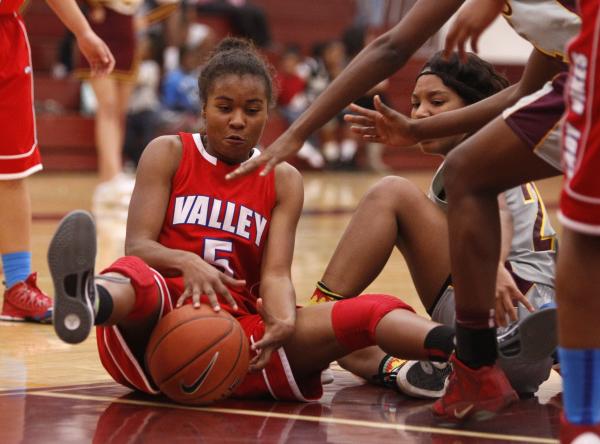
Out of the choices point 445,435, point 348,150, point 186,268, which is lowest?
point 348,150

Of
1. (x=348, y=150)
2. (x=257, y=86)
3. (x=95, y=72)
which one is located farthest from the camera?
(x=348, y=150)

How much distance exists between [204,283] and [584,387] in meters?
1.14

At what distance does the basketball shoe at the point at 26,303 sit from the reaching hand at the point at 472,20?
2209 mm

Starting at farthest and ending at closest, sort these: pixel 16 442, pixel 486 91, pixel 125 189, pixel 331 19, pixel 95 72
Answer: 1. pixel 331 19
2. pixel 125 189
3. pixel 95 72
4. pixel 486 91
5. pixel 16 442

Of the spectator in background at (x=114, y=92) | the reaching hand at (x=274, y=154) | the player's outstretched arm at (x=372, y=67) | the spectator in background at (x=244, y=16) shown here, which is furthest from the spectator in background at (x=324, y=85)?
the reaching hand at (x=274, y=154)

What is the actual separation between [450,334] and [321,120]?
64 centimetres

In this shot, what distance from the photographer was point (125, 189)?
885 centimetres

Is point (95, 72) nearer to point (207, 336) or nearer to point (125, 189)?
point (207, 336)

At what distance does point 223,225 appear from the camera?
3.50m

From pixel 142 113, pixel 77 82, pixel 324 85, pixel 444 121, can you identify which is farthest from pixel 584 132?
pixel 324 85

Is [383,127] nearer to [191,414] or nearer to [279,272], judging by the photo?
[279,272]

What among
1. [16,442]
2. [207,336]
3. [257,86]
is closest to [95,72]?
[257,86]

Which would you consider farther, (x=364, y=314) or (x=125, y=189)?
(x=125, y=189)

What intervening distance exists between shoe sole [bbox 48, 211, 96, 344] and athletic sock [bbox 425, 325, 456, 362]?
2.82ft
